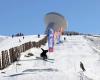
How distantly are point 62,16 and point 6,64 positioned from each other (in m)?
123

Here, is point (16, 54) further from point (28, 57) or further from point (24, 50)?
point (24, 50)

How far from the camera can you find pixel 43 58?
1711 inches

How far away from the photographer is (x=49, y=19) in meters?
160

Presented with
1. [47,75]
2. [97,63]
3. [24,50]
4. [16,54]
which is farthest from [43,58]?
[47,75]

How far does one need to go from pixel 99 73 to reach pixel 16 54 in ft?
31.6

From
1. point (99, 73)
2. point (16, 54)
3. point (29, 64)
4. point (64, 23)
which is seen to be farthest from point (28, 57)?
point (64, 23)

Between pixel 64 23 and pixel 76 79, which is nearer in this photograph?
pixel 76 79

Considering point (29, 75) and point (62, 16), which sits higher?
point (62, 16)

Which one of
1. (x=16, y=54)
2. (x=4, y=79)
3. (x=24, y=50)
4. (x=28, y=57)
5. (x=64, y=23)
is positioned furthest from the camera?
(x=64, y=23)

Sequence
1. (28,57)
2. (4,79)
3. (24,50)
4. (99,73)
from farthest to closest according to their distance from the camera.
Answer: (24,50) → (28,57) → (99,73) → (4,79)

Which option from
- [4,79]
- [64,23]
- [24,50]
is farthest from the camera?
[64,23]

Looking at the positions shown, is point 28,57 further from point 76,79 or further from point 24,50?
point 76,79

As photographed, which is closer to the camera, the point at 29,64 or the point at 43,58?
the point at 29,64

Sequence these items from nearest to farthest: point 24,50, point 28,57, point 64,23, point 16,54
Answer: point 16,54, point 28,57, point 24,50, point 64,23
